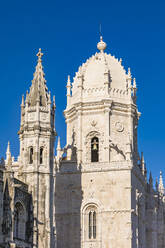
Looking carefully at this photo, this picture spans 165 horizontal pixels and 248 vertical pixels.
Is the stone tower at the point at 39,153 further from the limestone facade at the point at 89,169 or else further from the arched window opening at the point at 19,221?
the arched window opening at the point at 19,221

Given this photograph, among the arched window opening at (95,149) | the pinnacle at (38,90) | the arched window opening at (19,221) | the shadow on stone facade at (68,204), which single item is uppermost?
the pinnacle at (38,90)

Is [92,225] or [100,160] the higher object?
[100,160]

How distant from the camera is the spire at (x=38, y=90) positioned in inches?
2052

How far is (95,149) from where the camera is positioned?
65.4 meters

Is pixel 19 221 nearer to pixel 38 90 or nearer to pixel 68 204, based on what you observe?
pixel 38 90

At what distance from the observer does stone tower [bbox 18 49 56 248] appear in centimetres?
4875

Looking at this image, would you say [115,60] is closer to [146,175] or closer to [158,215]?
[146,175]

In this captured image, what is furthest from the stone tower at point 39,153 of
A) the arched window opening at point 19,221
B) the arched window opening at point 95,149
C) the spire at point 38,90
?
the arched window opening at point 95,149

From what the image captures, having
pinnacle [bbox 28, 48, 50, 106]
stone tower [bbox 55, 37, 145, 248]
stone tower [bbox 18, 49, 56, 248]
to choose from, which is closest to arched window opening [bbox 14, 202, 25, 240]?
stone tower [bbox 18, 49, 56, 248]

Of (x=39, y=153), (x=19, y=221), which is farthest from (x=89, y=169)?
(x=19, y=221)

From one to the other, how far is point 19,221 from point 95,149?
1969 centimetres

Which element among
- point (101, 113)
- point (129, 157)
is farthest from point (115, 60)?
point (129, 157)

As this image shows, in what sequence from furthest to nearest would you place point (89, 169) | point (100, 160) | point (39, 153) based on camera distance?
1. point (100, 160)
2. point (89, 169)
3. point (39, 153)

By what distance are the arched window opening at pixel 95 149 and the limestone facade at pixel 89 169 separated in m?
0.10
